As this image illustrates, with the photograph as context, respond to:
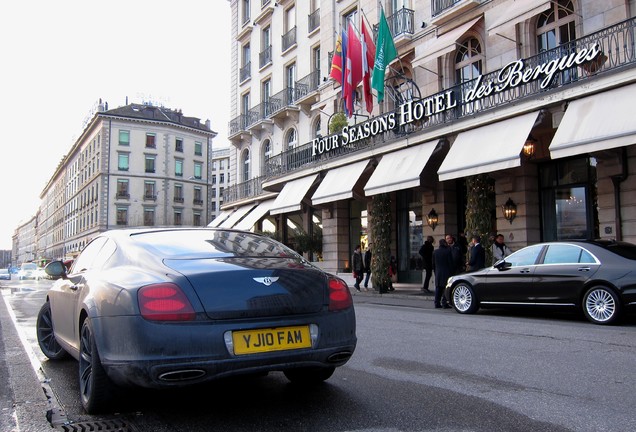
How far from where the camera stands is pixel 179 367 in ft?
11.1

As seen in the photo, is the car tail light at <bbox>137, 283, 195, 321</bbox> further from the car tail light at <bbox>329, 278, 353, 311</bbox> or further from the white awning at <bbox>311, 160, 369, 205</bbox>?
the white awning at <bbox>311, 160, 369, 205</bbox>

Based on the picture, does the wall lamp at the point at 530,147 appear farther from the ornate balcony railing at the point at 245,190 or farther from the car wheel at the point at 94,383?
the ornate balcony railing at the point at 245,190

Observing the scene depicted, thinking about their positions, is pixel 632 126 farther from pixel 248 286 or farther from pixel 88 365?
pixel 88 365

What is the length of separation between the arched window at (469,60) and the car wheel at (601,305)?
11194mm

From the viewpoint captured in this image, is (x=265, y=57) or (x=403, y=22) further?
(x=265, y=57)

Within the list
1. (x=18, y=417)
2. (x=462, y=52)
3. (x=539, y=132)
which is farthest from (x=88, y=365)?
(x=462, y=52)

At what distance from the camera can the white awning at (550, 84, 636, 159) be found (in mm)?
11336

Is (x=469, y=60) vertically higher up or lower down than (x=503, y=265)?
higher up

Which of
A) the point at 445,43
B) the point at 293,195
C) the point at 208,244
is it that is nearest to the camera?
the point at 208,244

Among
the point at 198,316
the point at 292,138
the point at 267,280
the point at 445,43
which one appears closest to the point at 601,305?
the point at 267,280

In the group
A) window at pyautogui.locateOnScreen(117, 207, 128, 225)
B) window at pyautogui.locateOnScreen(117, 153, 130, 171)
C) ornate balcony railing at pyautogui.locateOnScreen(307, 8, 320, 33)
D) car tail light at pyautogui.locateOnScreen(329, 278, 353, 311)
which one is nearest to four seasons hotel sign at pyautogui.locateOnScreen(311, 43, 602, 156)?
ornate balcony railing at pyautogui.locateOnScreen(307, 8, 320, 33)

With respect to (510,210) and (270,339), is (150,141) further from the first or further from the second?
(270,339)

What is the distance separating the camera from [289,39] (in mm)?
30719

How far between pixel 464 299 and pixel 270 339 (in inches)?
329
